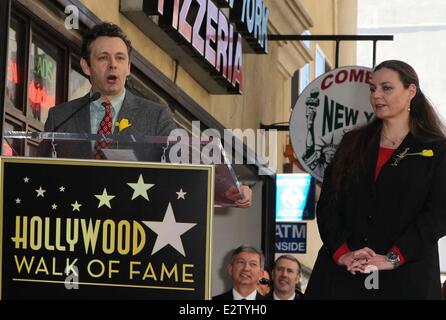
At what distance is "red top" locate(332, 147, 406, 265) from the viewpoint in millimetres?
4473

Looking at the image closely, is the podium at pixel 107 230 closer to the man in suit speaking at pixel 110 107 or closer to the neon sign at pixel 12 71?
the man in suit speaking at pixel 110 107

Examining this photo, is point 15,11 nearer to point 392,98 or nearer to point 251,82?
point 392,98

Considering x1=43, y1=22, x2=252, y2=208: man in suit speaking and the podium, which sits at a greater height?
x1=43, y1=22, x2=252, y2=208: man in suit speaking

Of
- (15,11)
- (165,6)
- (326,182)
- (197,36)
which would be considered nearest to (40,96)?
(15,11)

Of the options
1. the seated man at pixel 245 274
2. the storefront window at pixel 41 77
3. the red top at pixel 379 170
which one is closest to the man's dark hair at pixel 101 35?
the red top at pixel 379 170

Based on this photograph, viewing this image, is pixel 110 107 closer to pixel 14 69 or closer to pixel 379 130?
pixel 379 130

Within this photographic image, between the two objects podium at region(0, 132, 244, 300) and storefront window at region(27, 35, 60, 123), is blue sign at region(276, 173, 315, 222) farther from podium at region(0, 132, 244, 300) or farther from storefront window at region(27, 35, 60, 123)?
podium at region(0, 132, 244, 300)

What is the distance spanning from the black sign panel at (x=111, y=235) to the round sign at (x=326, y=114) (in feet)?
32.6

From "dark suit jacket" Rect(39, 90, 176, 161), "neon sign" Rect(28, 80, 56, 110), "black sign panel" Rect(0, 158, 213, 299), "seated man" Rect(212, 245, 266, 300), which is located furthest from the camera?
"seated man" Rect(212, 245, 266, 300)

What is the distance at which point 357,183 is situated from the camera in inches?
180

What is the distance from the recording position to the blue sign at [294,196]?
61.6 feet

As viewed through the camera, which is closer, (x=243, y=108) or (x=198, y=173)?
(x=198, y=173)

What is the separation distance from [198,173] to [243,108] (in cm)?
1176

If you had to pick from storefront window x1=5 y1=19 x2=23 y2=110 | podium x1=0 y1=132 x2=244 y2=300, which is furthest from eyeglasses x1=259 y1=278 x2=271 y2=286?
podium x1=0 y1=132 x2=244 y2=300
